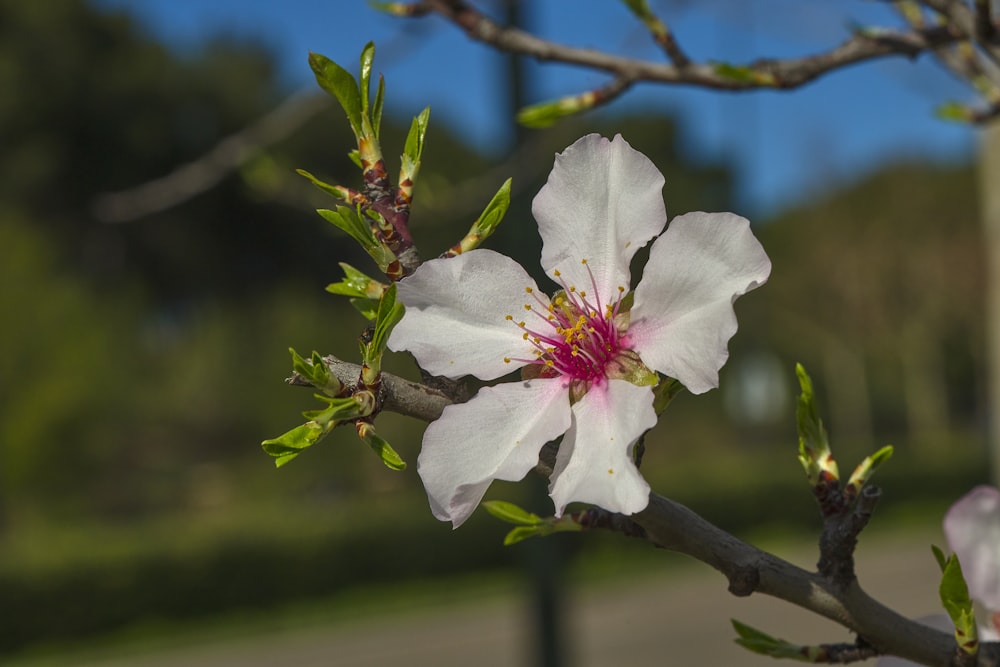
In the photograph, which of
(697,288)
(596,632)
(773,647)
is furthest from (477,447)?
(596,632)

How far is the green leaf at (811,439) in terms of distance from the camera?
71cm

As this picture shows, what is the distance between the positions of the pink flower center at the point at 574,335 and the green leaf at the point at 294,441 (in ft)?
0.48

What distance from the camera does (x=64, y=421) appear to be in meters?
14.8

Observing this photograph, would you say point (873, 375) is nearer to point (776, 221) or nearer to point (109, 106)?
point (776, 221)

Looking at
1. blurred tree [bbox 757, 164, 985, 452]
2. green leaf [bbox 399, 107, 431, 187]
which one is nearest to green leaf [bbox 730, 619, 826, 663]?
green leaf [bbox 399, 107, 431, 187]

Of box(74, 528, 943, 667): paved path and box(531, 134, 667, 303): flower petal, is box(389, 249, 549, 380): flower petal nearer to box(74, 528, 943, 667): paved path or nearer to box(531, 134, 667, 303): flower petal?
box(531, 134, 667, 303): flower petal

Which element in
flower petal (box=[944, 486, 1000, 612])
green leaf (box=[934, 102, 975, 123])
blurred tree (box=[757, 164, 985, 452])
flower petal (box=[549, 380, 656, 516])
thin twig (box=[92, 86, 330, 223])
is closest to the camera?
flower petal (box=[549, 380, 656, 516])

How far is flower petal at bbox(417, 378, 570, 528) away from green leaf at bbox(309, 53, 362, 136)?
209 millimetres

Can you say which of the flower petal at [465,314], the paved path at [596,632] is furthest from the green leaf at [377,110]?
the paved path at [596,632]

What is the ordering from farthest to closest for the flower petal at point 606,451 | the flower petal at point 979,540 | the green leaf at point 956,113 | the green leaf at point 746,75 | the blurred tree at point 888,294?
the blurred tree at point 888,294
the green leaf at point 956,113
the green leaf at point 746,75
the flower petal at point 979,540
the flower petal at point 606,451

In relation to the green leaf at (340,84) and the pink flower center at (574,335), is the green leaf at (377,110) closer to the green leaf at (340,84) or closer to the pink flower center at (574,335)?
the green leaf at (340,84)

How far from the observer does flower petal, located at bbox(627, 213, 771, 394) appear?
609 millimetres

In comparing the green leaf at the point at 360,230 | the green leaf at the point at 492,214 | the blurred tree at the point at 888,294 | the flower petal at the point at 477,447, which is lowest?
the flower petal at the point at 477,447

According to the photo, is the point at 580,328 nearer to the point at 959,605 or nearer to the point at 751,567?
the point at 751,567
